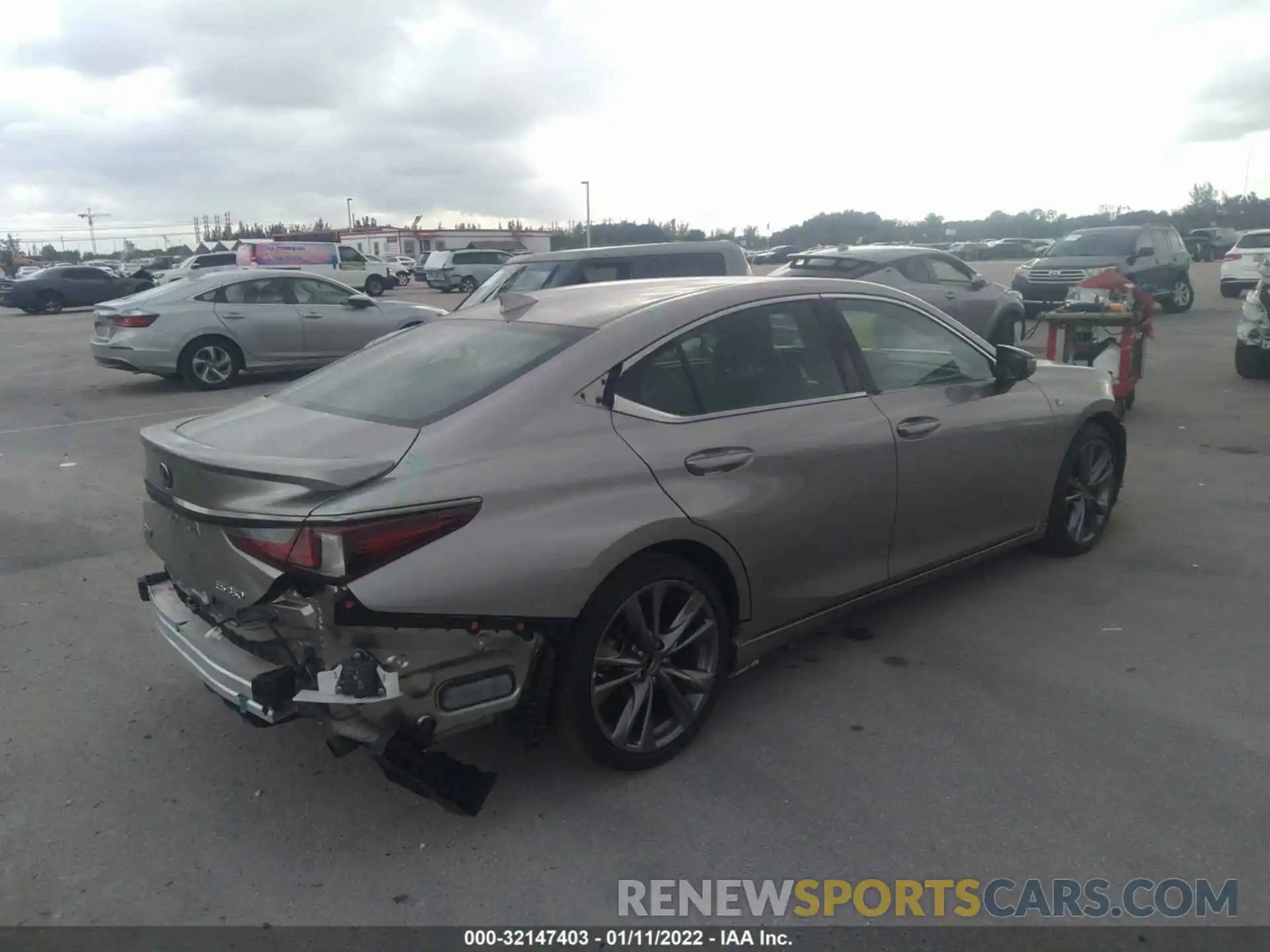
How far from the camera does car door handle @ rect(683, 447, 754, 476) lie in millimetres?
3621

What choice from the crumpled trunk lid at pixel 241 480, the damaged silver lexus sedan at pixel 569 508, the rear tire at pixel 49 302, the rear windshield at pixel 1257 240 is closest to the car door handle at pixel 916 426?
the damaged silver lexus sedan at pixel 569 508

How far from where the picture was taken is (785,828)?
322 centimetres

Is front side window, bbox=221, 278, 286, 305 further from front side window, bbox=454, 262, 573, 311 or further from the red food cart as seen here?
the red food cart

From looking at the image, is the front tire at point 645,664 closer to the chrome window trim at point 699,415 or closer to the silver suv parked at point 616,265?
the chrome window trim at point 699,415

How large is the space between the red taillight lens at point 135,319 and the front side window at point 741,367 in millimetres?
10748

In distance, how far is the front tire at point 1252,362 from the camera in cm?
1177

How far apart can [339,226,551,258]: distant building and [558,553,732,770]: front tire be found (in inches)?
2647

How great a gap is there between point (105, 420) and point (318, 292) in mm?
3930

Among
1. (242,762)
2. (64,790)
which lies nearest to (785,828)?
(242,762)

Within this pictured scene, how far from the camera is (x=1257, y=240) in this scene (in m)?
24.8

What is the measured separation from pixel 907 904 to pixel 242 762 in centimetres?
238
